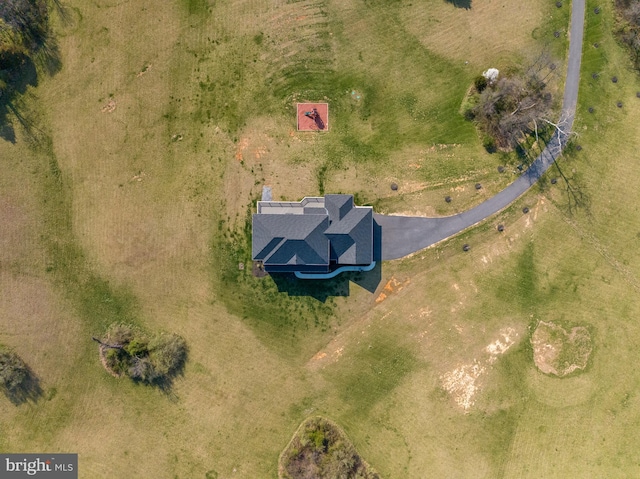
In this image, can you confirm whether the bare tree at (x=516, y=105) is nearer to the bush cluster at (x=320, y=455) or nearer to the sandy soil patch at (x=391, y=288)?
the sandy soil patch at (x=391, y=288)

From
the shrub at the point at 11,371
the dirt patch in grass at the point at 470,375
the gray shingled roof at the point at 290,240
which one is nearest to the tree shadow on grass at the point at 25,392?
the shrub at the point at 11,371

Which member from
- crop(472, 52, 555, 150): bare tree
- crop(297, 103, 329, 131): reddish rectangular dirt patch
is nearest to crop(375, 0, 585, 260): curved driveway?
crop(472, 52, 555, 150): bare tree

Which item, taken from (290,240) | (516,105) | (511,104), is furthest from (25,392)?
(516,105)

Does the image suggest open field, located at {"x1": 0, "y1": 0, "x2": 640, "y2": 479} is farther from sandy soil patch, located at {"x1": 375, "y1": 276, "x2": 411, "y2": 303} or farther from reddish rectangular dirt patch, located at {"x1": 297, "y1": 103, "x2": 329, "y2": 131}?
reddish rectangular dirt patch, located at {"x1": 297, "y1": 103, "x2": 329, "y2": 131}

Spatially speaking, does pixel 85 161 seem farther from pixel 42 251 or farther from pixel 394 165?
pixel 394 165

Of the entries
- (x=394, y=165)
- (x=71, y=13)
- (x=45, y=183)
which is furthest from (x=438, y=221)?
(x=71, y=13)
